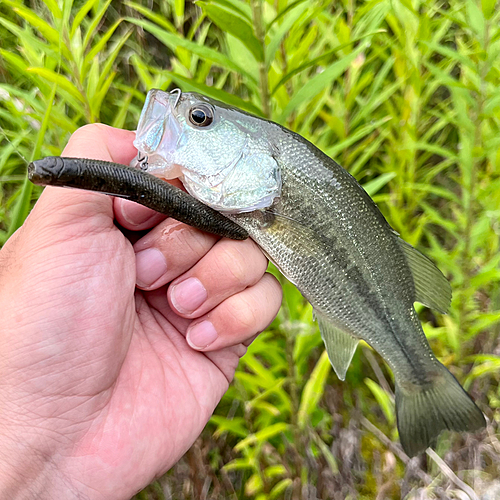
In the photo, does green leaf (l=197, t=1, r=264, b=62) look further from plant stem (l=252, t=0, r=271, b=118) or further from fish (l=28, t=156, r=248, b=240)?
fish (l=28, t=156, r=248, b=240)

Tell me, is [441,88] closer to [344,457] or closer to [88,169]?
[344,457]

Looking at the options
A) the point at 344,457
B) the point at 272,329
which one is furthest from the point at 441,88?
the point at 344,457

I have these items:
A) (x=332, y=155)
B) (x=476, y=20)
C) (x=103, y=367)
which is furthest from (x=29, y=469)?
(x=476, y=20)

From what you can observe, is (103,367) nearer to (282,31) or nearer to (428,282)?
(428,282)

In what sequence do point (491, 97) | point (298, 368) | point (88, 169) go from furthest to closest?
point (298, 368), point (491, 97), point (88, 169)

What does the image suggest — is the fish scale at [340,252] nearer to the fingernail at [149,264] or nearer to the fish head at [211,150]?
the fish head at [211,150]
